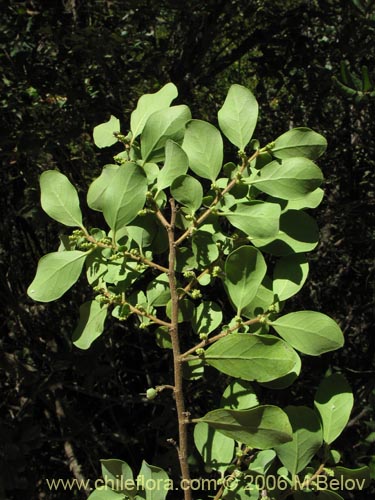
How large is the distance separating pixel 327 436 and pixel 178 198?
1.32ft

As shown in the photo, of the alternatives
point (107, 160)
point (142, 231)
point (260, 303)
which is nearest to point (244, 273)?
point (260, 303)

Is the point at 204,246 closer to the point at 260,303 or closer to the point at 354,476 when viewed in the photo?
the point at 260,303

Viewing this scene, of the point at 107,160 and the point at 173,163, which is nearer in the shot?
the point at 173,163

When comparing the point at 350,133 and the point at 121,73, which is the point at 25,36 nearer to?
the point at 121,73

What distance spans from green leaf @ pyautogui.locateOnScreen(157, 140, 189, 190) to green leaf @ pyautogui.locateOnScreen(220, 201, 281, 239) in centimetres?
8

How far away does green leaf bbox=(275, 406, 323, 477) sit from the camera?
879 mm

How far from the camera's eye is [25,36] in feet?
6.40

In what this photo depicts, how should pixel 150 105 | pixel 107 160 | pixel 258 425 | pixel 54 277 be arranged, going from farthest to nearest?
pixel 107 160, pixel 150 105, pixel 54 277, pixel 258 425

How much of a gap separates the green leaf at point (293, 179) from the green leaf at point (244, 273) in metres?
0.09

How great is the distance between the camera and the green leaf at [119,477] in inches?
32.9

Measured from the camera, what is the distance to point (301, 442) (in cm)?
88

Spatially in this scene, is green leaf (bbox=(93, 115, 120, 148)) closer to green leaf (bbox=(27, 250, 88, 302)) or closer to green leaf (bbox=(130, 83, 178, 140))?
green leaf (bbox=(130, 83, 178, 140))

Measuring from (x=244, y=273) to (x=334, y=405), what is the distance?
25cm

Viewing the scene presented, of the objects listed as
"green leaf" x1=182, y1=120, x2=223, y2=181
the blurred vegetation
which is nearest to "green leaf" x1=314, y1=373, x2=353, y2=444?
"green leaf" x1=182, y1=120, x2=223, y2=181
